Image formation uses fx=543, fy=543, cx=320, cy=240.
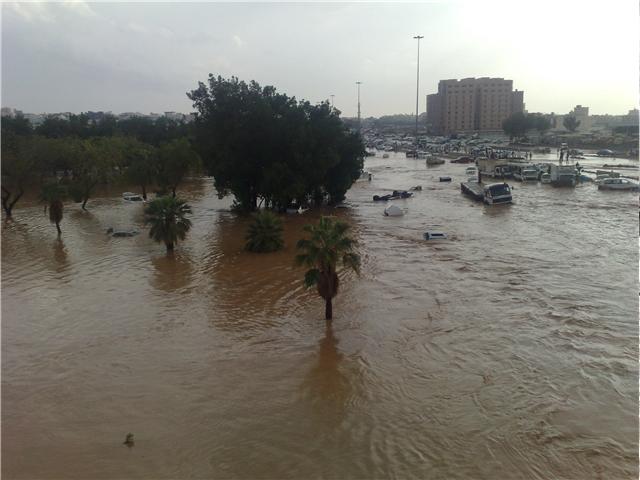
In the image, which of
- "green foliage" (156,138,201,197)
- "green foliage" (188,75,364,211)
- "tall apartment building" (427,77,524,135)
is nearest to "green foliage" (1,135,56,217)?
"green foliage" (156,138,201,197)

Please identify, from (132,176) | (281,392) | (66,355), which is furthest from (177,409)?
(132,176)

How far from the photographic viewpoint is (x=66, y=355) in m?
16.5

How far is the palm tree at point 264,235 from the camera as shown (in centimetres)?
2903

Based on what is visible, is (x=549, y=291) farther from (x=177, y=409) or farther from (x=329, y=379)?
(x=177, y=409)

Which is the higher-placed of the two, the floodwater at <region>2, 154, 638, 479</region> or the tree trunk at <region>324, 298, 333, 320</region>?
the tree trunk at <region>324, 298, 333, 320</region>

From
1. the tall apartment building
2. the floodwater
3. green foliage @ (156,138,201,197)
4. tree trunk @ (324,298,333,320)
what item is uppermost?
the tall apartment building

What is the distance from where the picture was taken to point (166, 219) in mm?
28469

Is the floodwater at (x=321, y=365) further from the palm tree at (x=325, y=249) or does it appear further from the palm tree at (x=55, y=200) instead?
the palm tree at (x=55, y=200)

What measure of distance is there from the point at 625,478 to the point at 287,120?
3330 cm

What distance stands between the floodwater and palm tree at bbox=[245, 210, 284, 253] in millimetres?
803

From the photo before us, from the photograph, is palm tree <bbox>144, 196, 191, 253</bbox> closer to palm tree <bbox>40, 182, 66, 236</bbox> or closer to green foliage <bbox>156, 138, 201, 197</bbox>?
palm tree <bbox>40, 182, 66, 236</bbox>

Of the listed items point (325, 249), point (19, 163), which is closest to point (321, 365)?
point (325, 249)

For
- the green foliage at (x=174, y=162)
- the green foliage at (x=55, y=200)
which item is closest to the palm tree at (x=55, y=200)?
the green foliage at (x=55, y=200)

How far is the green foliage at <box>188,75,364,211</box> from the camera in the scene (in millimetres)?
38375
